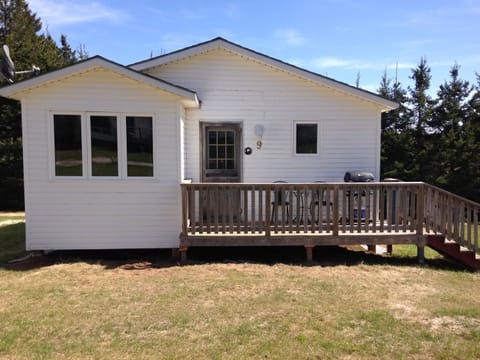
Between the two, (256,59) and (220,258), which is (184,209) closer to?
(220,258)

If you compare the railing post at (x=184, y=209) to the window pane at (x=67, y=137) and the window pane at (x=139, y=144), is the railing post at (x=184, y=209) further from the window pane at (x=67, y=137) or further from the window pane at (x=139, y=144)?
the window pane at (x=67, y=137)

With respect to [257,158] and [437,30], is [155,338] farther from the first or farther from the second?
[437,30]

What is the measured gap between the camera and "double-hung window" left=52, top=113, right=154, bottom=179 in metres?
5.79

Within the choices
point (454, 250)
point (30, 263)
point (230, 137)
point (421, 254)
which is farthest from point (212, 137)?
point (454, 250)

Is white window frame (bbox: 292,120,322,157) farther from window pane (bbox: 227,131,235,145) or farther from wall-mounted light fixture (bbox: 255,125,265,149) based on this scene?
window pane (bbox: 227,131,235,145)

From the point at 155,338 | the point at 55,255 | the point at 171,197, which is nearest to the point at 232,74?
the point at 171,197

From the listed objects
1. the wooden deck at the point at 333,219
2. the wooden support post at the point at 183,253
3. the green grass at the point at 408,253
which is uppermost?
the wooden deck at the point at 333,219

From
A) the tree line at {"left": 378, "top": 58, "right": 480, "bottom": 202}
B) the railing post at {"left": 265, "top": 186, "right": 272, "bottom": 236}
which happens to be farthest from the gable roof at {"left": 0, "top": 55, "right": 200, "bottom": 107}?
the tree line at {"left": 378, "top": 58, "right": 480, "bottom": 202}

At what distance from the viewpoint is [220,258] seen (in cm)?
631

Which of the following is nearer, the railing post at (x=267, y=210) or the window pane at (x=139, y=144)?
the railing post at (x=267, y=210)

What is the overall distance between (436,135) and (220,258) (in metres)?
17.1

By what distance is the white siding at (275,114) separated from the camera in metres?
7.32

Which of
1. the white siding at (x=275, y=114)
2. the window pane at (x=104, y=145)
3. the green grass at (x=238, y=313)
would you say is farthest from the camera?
the white siding at (x=275, y=114)

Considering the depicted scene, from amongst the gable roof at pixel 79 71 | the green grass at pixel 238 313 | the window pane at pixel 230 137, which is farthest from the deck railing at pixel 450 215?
the gable roof at pixel 79 71
